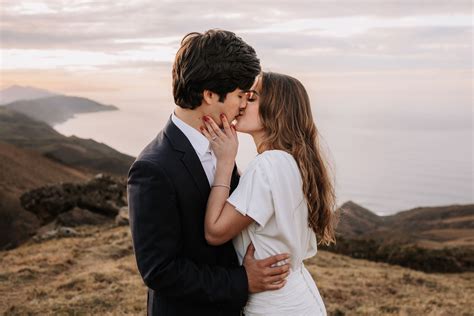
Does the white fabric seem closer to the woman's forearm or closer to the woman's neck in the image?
the woman's forearm

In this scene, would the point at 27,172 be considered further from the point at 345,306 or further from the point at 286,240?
the point at 286,240

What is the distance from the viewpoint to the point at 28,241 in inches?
650

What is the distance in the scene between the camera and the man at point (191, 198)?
2365 mm

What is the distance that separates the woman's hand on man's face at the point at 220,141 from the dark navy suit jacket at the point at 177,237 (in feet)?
0.37

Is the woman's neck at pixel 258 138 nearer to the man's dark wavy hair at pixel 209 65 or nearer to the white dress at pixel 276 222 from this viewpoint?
the white dress at pixel 276 222

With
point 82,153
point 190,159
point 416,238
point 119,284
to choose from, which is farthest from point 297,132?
point 82,153

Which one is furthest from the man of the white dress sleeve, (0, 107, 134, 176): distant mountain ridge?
(0, 107, 134, 176): distant mountain ridge

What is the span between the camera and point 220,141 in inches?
102

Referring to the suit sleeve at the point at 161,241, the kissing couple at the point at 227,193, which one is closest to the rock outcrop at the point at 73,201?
the kissing couple at the point at 227,193

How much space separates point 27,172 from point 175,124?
1040 inches

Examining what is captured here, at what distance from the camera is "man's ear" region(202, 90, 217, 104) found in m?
2.50

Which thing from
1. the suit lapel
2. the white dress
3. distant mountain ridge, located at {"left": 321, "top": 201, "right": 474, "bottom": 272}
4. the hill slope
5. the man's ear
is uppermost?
the man's ear

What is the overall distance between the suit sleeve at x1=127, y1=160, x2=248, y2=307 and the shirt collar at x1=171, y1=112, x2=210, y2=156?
275 mm

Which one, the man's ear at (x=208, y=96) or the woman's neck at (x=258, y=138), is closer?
the man's ear at (x=208, y=96)
